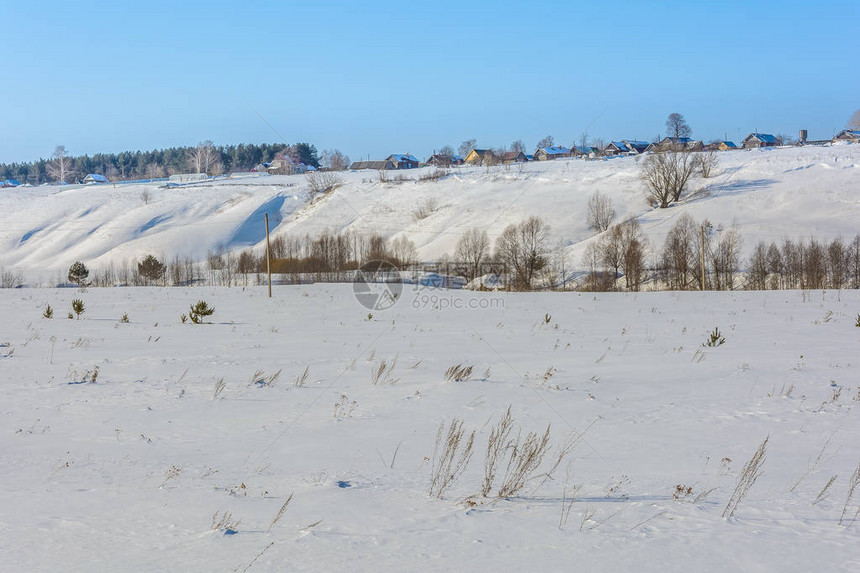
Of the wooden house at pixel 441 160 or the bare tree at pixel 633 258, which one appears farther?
the wooden house at pixel 441 160

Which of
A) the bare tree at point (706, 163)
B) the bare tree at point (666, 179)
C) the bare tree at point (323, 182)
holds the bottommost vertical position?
the bare tree at point (666, 179)

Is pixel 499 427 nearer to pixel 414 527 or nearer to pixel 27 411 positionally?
pixel 414 527

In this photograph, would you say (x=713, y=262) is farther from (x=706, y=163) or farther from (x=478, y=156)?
(x=478, y=156)

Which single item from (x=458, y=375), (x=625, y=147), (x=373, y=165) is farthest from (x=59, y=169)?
(x=458, y=375)

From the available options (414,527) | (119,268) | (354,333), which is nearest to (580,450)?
(414,527)

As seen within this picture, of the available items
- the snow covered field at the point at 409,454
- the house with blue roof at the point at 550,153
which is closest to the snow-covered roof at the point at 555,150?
the house with blue roof at the point at 550,153

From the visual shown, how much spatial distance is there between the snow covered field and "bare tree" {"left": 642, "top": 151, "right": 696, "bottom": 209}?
68.1 meters

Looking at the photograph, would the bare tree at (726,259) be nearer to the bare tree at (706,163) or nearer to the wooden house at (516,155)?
the bare tree at (706,163)

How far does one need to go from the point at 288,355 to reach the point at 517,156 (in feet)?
499

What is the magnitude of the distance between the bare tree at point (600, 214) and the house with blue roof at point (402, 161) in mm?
86855

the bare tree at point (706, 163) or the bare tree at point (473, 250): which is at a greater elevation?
the bare tree at point (706, 163)

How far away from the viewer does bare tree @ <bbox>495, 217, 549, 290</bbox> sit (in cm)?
6169

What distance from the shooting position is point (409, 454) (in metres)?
6.39

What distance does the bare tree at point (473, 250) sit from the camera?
66125mm
